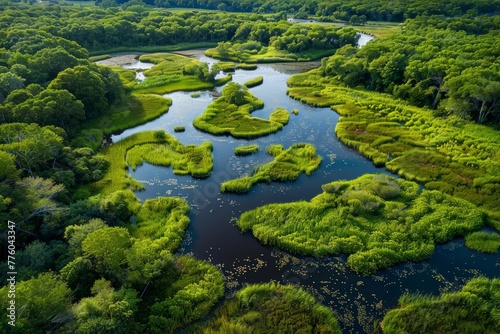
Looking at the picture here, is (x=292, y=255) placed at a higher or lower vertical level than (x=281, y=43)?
lower

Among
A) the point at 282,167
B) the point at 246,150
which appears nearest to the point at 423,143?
the point at 282,167

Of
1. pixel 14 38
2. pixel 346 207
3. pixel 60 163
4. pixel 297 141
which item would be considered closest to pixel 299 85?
pixel 297 141

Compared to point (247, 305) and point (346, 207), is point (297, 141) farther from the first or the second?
point (247, 305)

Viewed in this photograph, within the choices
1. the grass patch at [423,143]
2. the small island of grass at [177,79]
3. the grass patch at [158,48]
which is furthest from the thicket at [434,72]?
the grass patch at [158,48]

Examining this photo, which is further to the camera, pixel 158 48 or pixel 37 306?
pixel 158 48

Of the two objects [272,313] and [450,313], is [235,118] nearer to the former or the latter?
[272,313]

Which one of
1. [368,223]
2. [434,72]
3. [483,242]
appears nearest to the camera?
[483,242]

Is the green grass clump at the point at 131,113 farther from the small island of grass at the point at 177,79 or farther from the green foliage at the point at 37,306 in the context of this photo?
the green foliage at the point at 37,306
